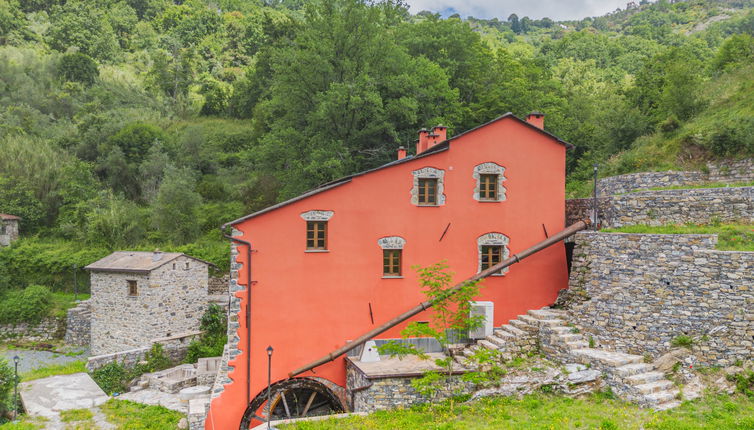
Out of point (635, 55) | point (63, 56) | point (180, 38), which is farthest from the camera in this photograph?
point (180, 38)

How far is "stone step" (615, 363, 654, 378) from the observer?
35.1 ft

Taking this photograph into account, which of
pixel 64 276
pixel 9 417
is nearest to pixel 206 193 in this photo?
pixel 64 276

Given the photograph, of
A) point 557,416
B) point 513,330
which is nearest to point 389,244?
point 513,330

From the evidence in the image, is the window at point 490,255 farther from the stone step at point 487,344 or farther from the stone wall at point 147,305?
the stone wall at point 147,305

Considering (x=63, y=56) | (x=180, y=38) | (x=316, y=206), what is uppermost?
(x=180, y=38)

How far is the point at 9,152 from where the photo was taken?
35281mm

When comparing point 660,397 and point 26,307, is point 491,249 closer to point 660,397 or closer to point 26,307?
point 660,397

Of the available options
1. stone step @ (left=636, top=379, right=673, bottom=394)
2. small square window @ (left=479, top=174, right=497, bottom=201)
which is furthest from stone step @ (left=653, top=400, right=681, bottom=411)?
small square window @ (left=479, top=174, right=497, bottom=201)

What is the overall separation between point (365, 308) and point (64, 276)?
23526 millimetres

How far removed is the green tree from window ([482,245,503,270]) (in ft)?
65.9

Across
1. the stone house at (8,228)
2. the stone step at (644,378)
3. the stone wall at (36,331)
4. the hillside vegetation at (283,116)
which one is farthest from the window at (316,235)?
the stone house at (8,228)

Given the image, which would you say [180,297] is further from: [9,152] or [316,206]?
[9,152]

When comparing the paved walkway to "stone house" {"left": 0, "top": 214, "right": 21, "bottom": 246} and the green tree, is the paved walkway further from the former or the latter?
"stone house" {"left": 0, "top": 214, "right": 21, "bottom": 246}

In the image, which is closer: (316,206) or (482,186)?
(316,206)
